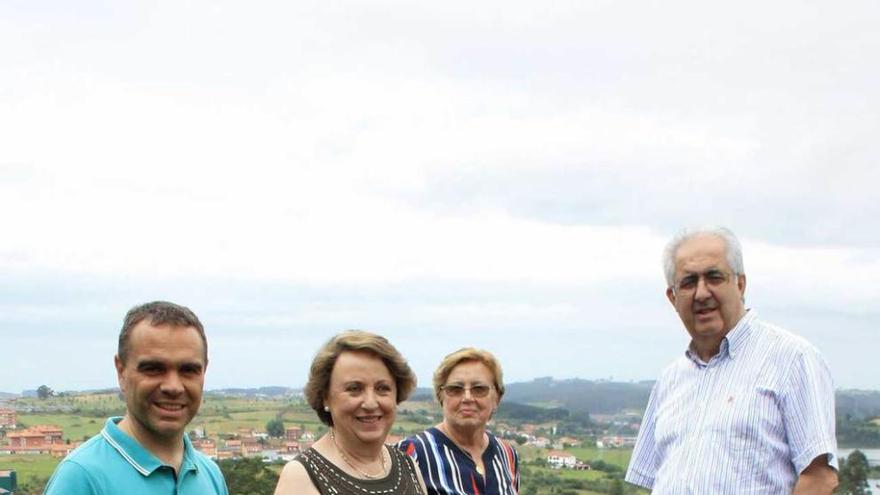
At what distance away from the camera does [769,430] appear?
411 cm

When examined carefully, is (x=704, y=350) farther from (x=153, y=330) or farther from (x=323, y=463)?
(x=153, y=330)

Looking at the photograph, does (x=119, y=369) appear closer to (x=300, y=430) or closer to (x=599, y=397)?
(x=300, y=430)

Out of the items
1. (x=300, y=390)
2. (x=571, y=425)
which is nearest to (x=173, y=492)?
(x=300, y=390)

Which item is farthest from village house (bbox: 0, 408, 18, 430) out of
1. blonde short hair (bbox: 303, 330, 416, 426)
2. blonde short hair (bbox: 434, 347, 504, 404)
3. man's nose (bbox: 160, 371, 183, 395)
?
man's nose (bbox: 160, 371, 183, 395)

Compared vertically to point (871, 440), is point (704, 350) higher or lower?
higher

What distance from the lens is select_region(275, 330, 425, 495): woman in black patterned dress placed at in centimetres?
383

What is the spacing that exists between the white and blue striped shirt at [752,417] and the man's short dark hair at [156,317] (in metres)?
2.12

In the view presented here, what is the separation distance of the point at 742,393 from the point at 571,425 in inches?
295

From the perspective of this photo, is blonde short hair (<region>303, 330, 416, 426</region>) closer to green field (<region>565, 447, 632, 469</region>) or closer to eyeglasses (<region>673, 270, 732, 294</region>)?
eyeglasses (<region>673, 270, 732, 294</region>)

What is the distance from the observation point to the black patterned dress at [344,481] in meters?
3.72

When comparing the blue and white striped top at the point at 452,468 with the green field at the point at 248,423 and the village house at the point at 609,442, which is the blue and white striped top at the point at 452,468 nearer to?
the green field at the point at 248,423

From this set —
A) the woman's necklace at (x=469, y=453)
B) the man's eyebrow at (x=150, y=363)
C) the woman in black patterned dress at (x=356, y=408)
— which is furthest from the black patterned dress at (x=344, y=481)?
the woman's necklace at (x=469, y=453)

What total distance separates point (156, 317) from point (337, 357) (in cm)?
83

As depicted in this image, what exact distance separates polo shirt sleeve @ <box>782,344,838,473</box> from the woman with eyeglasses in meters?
1.63
